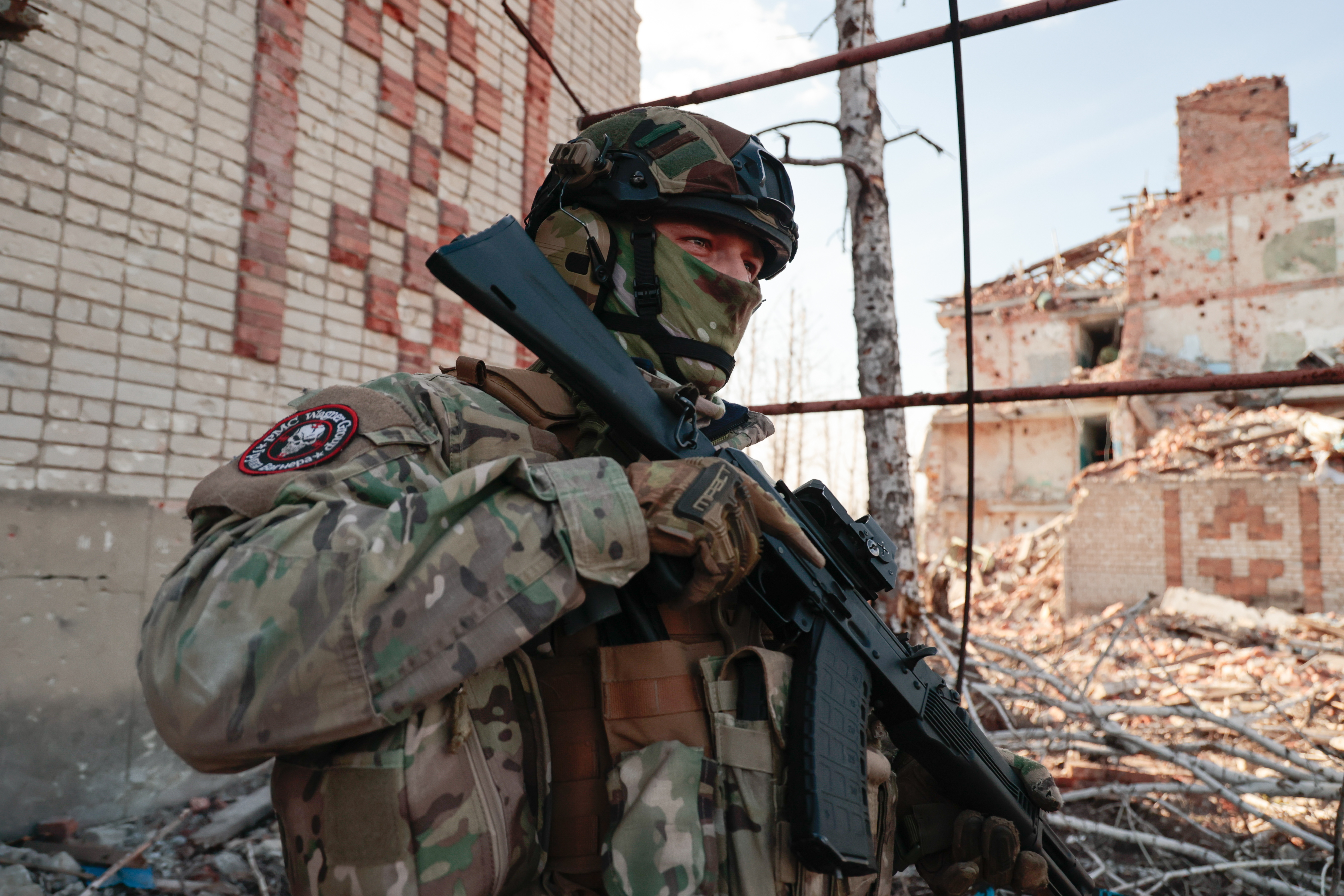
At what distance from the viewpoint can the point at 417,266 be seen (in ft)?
15.3

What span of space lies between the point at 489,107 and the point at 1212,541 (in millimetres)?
12731

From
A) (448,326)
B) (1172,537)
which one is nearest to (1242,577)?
(1172,537)

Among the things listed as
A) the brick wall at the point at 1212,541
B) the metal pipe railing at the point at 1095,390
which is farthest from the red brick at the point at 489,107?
the brick wall at the point at 1212,541

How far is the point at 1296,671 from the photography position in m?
7.75

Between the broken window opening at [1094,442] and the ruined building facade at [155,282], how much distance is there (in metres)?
19.4

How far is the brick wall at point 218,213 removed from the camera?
3023mm

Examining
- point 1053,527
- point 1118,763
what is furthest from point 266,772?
point 1053,527

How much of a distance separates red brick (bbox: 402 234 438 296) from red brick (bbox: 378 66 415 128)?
0.66 m

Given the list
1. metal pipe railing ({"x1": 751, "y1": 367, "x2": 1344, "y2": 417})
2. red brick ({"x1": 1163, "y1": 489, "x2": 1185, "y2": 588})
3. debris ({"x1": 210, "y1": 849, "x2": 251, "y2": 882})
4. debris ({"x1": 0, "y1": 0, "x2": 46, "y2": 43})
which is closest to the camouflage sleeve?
metal pipe railing ({"x1": 751, "y1": 367, "x2": 1344, "y2": 417})

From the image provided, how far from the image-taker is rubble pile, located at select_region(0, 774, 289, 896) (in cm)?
263

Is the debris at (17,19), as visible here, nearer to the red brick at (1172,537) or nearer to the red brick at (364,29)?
the red brick at (364,29)

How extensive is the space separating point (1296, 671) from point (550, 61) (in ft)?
29.4

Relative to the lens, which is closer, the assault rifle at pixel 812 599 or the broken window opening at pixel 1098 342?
the assault rifle at pixel 812 599

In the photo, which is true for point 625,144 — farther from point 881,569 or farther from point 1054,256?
point 1054,256
